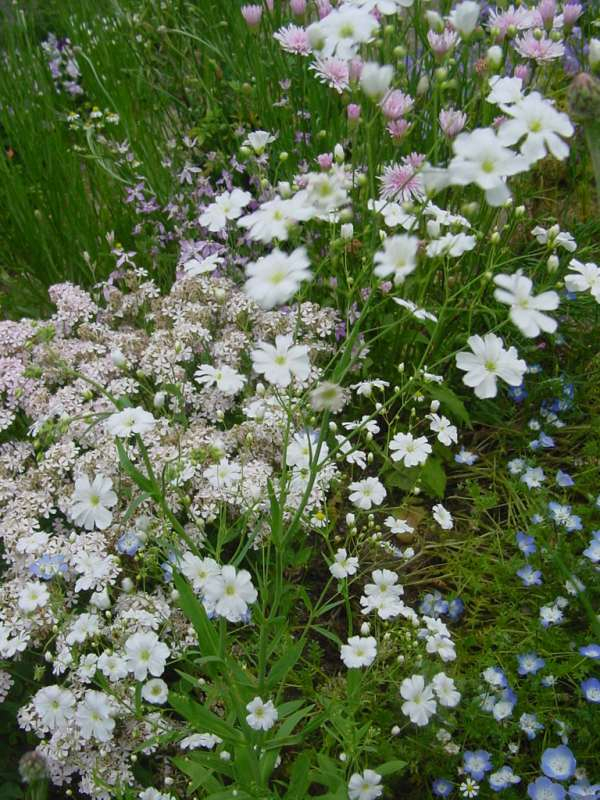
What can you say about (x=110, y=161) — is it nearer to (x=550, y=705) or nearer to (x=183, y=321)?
(x=183, y=321)

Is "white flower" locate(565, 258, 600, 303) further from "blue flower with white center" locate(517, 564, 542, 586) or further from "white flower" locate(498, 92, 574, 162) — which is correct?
"blue flower with white center" locate(517, 564, 542, 586)

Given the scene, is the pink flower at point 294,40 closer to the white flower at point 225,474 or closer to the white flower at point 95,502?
the white flower at point 225,474

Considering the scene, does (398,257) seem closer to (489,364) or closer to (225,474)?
(489,364)

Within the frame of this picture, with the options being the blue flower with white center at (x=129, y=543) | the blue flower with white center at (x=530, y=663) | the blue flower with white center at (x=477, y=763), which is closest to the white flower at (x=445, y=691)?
the blue flower with white center at (x=477, y=763)

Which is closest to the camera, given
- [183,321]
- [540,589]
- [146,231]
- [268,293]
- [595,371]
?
[268,293]

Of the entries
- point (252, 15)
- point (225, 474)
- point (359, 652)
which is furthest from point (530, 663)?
point (252, 15)

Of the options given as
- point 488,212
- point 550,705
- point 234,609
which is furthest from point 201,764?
point 488,212
